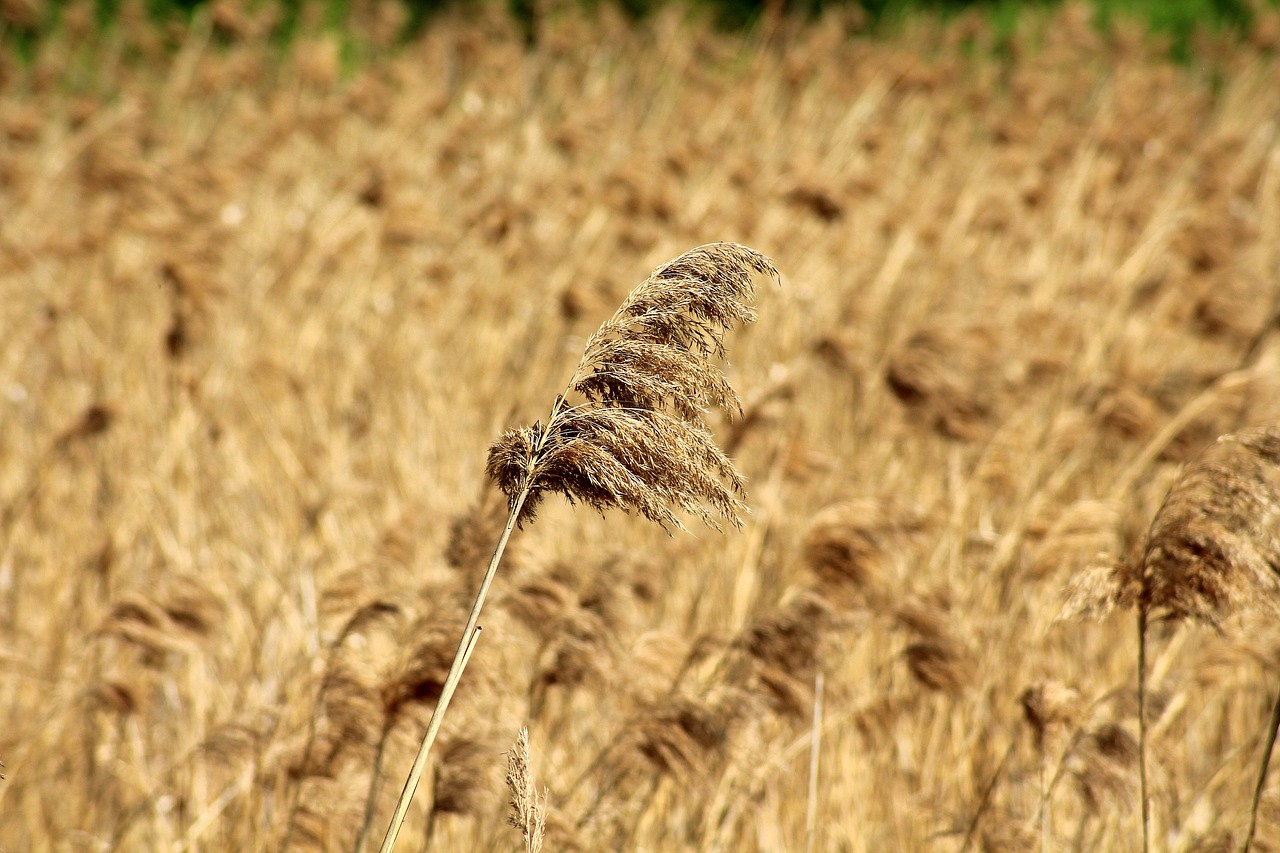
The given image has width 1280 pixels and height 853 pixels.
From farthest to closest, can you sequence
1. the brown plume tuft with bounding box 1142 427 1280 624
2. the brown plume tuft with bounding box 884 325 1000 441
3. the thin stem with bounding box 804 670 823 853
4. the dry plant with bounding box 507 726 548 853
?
the brown plume tuft with bounding box 884 325 1000 441, the thin stem with bounding box 804 670 823 853, the brown plume tuft with bounding box 1142 427 1280 624, the dry plant with bounding box 507 726 548 853

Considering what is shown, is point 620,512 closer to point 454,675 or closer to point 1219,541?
point 1219,541

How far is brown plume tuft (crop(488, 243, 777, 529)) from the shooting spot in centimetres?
115

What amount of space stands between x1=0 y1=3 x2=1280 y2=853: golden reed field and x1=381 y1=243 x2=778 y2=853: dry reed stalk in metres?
0.59

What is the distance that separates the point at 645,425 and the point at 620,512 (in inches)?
99.9

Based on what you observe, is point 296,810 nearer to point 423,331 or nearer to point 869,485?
point 869,485

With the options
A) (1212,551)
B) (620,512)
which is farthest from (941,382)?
(1212,551)

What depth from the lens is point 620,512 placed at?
3.68m

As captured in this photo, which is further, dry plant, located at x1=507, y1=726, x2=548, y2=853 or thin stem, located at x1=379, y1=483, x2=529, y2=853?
dry plant, located at x1=507, y1=726, x2=548, y2=853

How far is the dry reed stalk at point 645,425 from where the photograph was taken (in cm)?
115

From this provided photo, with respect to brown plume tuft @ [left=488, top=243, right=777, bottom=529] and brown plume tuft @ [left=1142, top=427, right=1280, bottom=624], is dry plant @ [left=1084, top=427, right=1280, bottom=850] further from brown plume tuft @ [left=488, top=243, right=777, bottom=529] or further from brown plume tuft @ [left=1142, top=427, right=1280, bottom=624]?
brown plume tuft @ [left=488, top=243, right=777, bottom=529]

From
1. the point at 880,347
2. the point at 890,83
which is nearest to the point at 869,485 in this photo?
the point at 880,347

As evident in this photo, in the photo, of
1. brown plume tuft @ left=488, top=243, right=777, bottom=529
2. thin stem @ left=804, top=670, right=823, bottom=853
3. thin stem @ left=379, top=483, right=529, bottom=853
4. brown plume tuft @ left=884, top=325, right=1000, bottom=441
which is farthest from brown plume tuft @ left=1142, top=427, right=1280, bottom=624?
brown plume tuft @ left=884, top=325, right=1000, bottom=441

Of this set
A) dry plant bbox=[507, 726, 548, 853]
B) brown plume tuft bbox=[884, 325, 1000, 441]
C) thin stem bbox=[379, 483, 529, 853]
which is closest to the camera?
thin stem bbox=[379, 483, 529, 853]

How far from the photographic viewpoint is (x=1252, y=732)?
9.44 feet
